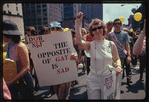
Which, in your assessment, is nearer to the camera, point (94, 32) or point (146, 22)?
point (146, 22)

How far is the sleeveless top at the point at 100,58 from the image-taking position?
184cm

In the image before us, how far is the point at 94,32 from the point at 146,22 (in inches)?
30.4

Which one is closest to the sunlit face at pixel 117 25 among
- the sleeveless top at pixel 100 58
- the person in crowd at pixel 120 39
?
the person in crowd at pixel 120 39

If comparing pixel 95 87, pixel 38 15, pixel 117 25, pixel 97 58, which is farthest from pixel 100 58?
pixel 38 15

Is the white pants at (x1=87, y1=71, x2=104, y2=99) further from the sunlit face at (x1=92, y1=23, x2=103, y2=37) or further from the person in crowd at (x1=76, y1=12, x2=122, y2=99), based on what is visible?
the sunlit face at (x1=92, y1=23, x2=103, y2=37)

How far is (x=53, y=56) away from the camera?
212 centimetres

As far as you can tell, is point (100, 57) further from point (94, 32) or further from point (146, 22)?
point (146, 22)

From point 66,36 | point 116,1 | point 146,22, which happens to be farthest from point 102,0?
point 66,36

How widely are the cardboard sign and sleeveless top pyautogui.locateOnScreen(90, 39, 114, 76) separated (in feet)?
1.43

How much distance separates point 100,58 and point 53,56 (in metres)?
0.86

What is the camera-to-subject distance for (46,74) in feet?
7.03

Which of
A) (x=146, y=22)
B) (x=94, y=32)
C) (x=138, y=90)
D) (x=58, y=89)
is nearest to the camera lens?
(x=146, y=22)

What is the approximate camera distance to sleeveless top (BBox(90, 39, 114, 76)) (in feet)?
6.04

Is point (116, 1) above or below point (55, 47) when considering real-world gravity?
above
